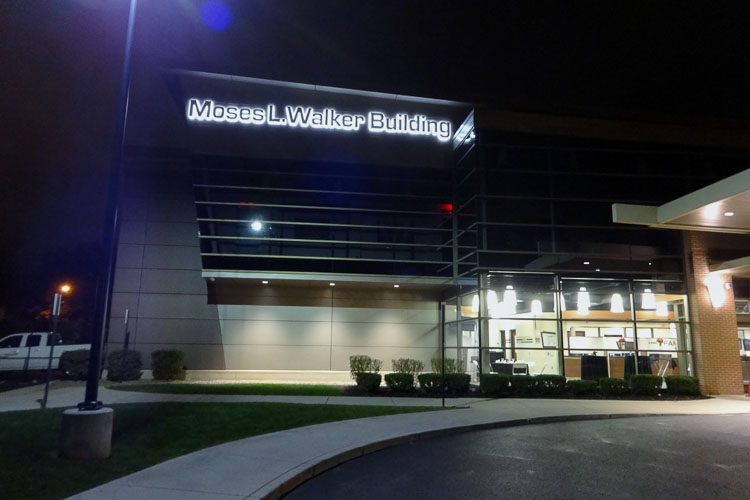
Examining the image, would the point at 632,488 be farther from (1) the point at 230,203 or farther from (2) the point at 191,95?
(2) the point at 191,95

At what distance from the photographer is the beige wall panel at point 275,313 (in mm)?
20656

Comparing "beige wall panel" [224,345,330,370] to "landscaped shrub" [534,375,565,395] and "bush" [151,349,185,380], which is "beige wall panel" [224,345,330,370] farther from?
"landscaped shrub" [534,375,565,395]

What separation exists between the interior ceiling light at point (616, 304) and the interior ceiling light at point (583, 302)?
906 mm

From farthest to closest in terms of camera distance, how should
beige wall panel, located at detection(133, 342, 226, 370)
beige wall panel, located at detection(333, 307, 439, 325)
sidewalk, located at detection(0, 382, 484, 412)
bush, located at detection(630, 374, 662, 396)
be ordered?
beige wall panel, located at detection(333, 307, 439, 325) < beige wall panel, located at detection(133, 342, 226, 370) < bush, located at detection(630, 374, 662, 396) < sidewalk, located at detection(0, 382, 484, 412)

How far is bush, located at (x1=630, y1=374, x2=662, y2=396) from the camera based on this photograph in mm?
16750

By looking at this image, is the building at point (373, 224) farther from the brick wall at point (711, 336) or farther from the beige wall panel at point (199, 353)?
the brick wall at point (711, 336)

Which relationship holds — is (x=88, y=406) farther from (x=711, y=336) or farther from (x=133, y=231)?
(x=711, y=336)

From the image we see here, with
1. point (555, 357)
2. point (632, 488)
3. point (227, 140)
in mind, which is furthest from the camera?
point (227, 140)

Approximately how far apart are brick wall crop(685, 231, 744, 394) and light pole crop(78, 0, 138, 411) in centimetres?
1874

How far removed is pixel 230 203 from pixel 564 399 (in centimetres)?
1409

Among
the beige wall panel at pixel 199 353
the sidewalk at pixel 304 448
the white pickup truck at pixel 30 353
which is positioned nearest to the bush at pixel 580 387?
the sidewalk at pixel 304 448

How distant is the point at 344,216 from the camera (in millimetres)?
21109

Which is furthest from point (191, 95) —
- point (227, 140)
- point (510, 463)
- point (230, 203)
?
point (510, 463)

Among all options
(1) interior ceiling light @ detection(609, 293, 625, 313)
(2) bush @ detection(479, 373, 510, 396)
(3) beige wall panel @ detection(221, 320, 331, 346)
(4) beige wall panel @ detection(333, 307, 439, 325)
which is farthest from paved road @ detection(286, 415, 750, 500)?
(3) beige wall panel @ detection(221, 320, 331, 346)
